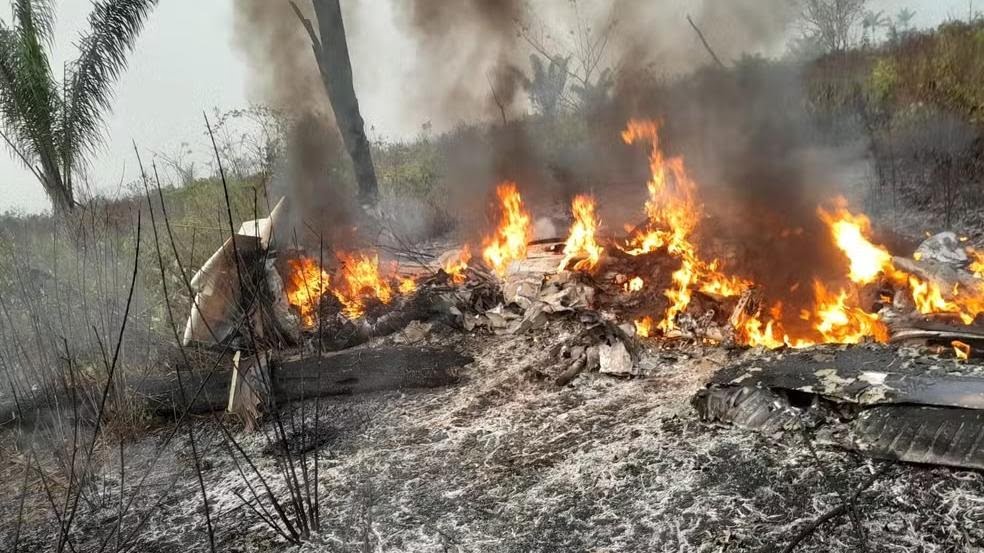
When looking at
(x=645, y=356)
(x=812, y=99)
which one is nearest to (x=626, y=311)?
(x=645, y=356)

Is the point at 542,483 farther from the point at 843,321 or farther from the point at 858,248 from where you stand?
the point at 858,248

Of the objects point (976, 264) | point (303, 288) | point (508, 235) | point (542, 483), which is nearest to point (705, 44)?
point (508, 235)

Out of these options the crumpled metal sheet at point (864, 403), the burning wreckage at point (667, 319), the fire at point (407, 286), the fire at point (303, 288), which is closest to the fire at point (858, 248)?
the burning wreckage at point (667, 319)

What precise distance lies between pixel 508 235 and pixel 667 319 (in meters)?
4.12

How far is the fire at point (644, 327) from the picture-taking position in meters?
6.09

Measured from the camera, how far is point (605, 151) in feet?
48.7

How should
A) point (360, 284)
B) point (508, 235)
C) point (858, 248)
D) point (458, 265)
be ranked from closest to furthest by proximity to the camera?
point (858, 248), point (360, 284), point (458, 265), point (508, 235)

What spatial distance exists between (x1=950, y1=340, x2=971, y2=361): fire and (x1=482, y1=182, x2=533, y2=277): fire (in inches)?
214

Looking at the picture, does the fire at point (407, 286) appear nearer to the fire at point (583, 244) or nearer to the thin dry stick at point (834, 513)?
the fire at point (583, 244)

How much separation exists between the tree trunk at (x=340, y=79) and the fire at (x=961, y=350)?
34.4ft

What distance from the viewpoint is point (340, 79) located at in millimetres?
11508

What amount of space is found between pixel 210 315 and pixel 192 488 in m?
2.96

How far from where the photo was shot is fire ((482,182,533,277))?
9172 millimetres

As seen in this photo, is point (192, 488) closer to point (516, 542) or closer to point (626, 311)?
point (516, 542)
